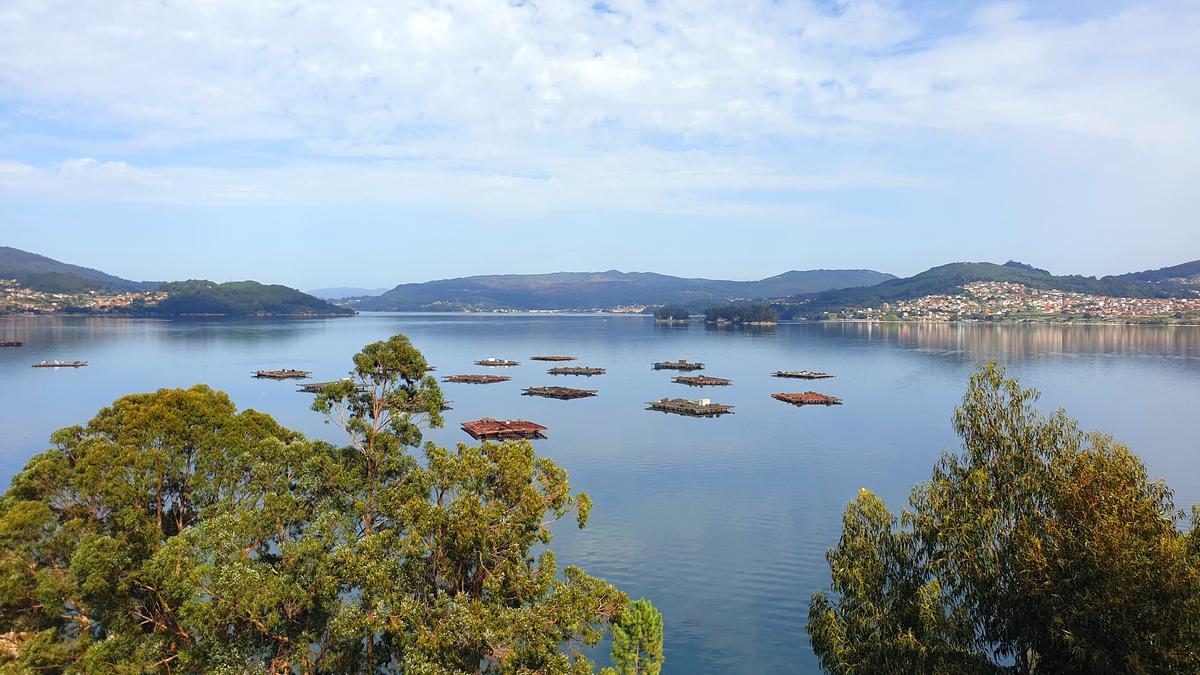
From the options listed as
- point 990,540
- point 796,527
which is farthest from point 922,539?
point 796,527

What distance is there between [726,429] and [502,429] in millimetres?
20051

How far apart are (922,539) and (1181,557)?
217 inches

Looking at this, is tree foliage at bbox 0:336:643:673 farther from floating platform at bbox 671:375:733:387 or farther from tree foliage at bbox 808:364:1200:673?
floating platform at bbox 671:375:733:387

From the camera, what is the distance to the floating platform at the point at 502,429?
6244cm

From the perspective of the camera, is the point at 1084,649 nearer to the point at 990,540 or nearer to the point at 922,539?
the point at 990,540

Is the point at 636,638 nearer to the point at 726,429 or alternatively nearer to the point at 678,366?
the point at 726,429

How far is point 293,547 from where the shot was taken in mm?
16406

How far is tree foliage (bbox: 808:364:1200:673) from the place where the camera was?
1360cm

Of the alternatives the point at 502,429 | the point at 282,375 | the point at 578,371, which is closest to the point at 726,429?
the point at 502,429

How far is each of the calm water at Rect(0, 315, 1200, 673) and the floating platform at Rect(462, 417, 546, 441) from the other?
1.68 m

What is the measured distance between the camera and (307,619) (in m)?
16.5

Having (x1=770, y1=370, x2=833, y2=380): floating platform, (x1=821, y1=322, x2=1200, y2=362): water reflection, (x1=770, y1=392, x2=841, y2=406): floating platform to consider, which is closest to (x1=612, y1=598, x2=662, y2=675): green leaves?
(x1=770, y1=392, x2=841, y2=406): floating platform

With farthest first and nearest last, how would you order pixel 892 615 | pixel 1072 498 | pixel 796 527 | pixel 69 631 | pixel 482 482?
1. pixel 796 527
2. pixel 69 631
3. pixel 892 615
4. pixel 482 482
5. pixel 1072 498

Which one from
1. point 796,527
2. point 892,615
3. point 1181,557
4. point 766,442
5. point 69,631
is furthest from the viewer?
point 766,442
